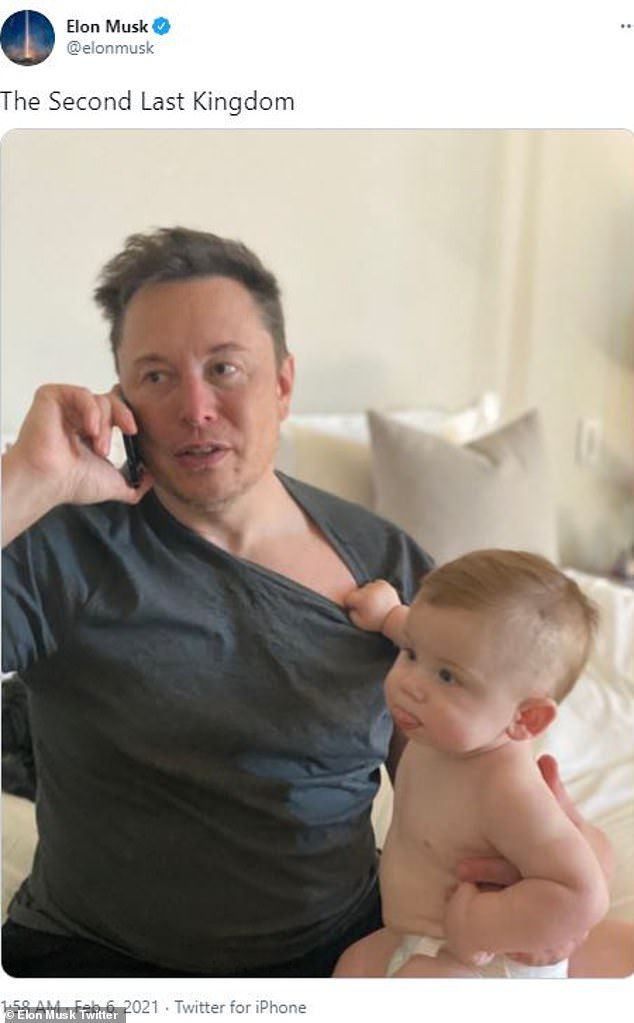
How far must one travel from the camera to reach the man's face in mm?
587

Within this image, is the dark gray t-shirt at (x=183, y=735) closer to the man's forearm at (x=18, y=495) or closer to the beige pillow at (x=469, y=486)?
the man's forearm at (x=18, y=495)

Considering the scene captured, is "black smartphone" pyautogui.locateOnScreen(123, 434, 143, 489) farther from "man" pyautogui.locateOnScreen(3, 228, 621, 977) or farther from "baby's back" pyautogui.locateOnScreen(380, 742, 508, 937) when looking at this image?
"baby's back" pyautogui.locateOnScreen(380, 742, 508, 937)

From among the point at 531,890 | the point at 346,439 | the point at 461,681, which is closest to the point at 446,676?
the point at 461,681

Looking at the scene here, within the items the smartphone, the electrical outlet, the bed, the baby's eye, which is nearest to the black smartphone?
the smartphone

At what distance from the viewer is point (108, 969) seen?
24.1 inches

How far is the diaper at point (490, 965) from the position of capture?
578 millimetres

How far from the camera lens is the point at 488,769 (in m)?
0.57

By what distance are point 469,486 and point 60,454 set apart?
48 cm

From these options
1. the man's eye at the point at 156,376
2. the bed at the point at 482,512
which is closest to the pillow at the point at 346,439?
the bed at the point at 482,512
